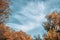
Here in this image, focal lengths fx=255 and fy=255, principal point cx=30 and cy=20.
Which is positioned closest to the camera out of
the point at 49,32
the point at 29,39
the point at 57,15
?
the point at 49,32

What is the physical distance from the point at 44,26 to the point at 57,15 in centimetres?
347

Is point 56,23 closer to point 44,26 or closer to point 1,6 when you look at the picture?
point 44,26

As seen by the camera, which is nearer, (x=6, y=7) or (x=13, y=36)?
(x=6, y=7)

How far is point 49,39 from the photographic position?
46.4m

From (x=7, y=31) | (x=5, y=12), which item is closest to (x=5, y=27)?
(x=7, y=31)

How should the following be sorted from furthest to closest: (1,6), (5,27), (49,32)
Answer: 1. (49,32)
2. (5,27)
3. (1,6)

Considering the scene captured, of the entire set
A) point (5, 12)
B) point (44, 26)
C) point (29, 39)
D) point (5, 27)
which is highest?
point (5, 12)

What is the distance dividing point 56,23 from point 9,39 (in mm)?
9698

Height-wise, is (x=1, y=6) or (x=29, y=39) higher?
(x=1, y=6)

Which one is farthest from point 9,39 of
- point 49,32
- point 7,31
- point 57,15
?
point 57,15

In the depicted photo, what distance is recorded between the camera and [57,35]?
4431cm

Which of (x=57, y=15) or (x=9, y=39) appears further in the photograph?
(x=57, y=15)

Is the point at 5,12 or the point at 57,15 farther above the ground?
the point at 5,12

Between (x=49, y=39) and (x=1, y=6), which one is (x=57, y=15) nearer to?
(x=49, y=39)
